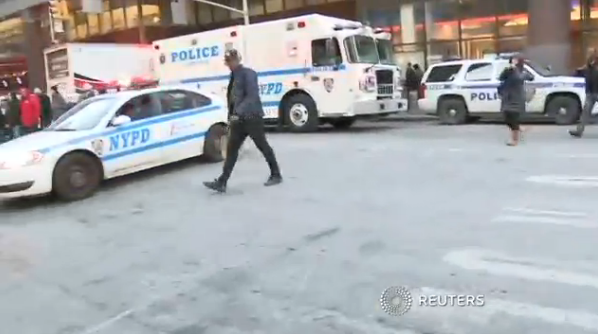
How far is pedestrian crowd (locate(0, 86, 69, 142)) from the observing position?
54.7 ft

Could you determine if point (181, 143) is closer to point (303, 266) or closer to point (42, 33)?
point (303, 266)

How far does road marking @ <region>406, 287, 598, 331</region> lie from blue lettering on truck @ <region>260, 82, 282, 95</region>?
13.9 meters

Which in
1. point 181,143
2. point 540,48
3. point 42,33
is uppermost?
point 42,33

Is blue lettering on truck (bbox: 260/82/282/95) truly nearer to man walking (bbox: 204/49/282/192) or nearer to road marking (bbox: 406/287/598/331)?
man walking (bbox: 204/49/282/192)

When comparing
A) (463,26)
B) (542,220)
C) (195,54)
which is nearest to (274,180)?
(542,220)

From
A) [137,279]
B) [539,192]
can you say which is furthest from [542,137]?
[137,279]

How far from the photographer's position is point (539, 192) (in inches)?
301

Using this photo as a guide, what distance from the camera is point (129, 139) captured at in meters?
10.1

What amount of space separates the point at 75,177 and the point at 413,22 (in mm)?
21312

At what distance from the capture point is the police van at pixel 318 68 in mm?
16688

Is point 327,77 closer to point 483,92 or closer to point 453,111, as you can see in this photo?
point 453,111

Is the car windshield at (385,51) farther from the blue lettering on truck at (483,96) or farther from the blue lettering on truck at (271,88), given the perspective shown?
the blue lettering on truck at (271,88)

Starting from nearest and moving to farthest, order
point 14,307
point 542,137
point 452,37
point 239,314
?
point 239,314 → point 14,307 → point 542,137 → point 452,37

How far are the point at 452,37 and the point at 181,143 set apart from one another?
18.7 metres
